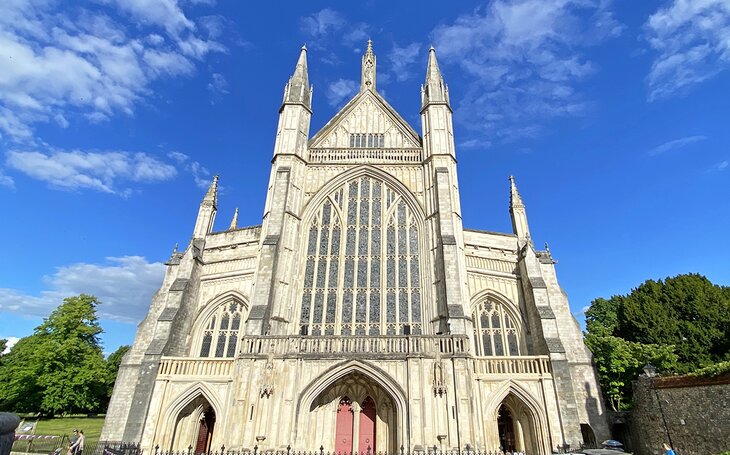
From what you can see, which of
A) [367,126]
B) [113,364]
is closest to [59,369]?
[113,364]

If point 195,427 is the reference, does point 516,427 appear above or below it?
above

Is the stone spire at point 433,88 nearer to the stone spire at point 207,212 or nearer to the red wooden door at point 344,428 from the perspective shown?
the stone spire at point 207,212

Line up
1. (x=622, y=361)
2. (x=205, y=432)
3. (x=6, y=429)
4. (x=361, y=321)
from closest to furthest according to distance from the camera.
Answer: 1. (x=6, y=429)
2. (x=205, y=432)
3. (x=361, y=321)
4. (x=622, y=361)

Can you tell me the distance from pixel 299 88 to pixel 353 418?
19990 mm

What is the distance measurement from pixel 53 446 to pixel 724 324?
3399cm

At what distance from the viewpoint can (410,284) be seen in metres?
19.5

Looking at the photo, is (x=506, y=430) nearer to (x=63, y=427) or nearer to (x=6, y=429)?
(x=6, y=429)

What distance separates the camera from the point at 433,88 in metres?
24.6

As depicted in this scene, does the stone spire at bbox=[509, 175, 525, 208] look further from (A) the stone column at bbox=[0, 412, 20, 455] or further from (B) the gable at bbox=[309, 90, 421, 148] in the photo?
(A) the stone column at bbox=[0, 412, 20, 455]

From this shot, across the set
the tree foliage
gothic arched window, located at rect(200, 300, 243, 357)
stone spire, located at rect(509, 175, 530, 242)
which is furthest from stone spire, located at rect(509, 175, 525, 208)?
gothic arched window, located at rect(200, 300, 243, 357)

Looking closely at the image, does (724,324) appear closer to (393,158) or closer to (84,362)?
(393,158)

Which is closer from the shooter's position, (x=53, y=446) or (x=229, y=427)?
(x=229, y=427)

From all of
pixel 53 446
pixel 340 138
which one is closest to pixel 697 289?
pixel 340 138

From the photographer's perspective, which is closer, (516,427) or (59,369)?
(516,427)
